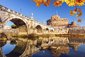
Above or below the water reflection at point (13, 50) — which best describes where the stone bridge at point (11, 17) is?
above

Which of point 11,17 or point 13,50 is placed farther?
point 11,17

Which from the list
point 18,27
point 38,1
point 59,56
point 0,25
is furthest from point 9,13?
point 38,1

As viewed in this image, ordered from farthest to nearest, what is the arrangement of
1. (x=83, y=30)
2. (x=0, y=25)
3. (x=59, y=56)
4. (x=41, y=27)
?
(x=83, y=30) < (x=41, y=27) < (x=0, y=25) < (x=59, y=56)

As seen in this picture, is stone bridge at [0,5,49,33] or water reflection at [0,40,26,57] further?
stone bridge at [0,5,49,33]

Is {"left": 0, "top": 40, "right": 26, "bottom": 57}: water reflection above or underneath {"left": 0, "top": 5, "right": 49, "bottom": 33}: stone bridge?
underneath

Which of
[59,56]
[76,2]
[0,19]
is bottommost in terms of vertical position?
[59,56]

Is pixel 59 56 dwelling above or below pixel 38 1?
below

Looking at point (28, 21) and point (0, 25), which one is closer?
point (0, 25)

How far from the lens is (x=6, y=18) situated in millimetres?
73812

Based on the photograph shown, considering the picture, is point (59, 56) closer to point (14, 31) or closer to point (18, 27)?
point (14, 31)

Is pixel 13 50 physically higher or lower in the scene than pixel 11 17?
lower

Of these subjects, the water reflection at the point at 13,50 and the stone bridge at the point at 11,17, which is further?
the stone bridge at the point at 11,17

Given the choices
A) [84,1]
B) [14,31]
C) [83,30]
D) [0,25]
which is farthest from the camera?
[83,30]

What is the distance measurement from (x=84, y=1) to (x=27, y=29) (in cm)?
9621
